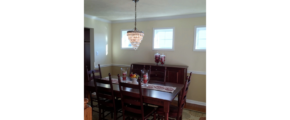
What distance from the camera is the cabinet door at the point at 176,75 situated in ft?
10.8

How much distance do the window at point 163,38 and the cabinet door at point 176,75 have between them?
2.21 feet

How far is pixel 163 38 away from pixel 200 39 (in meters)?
0.94

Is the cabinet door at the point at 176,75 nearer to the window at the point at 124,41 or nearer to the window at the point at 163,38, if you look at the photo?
the window at the point at 163,38

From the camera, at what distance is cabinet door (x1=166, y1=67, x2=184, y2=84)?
3305 millimetres

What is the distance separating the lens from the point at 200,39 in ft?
11.3

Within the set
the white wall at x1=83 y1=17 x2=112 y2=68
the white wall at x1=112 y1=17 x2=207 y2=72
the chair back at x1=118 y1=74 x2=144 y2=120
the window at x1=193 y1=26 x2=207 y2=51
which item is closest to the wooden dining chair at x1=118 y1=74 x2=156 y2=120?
the chair back at x1=118 y1=74 x2=144 y2=120

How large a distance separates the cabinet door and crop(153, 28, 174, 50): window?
2.21 ft

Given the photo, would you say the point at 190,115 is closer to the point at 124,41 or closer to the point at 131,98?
the point at 131,98

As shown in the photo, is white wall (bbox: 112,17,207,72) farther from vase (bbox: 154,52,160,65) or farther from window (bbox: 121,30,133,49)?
vase (bbox: 154,52,160,65)

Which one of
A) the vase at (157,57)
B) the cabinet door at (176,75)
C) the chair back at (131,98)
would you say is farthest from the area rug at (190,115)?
the vase at (157,57)
